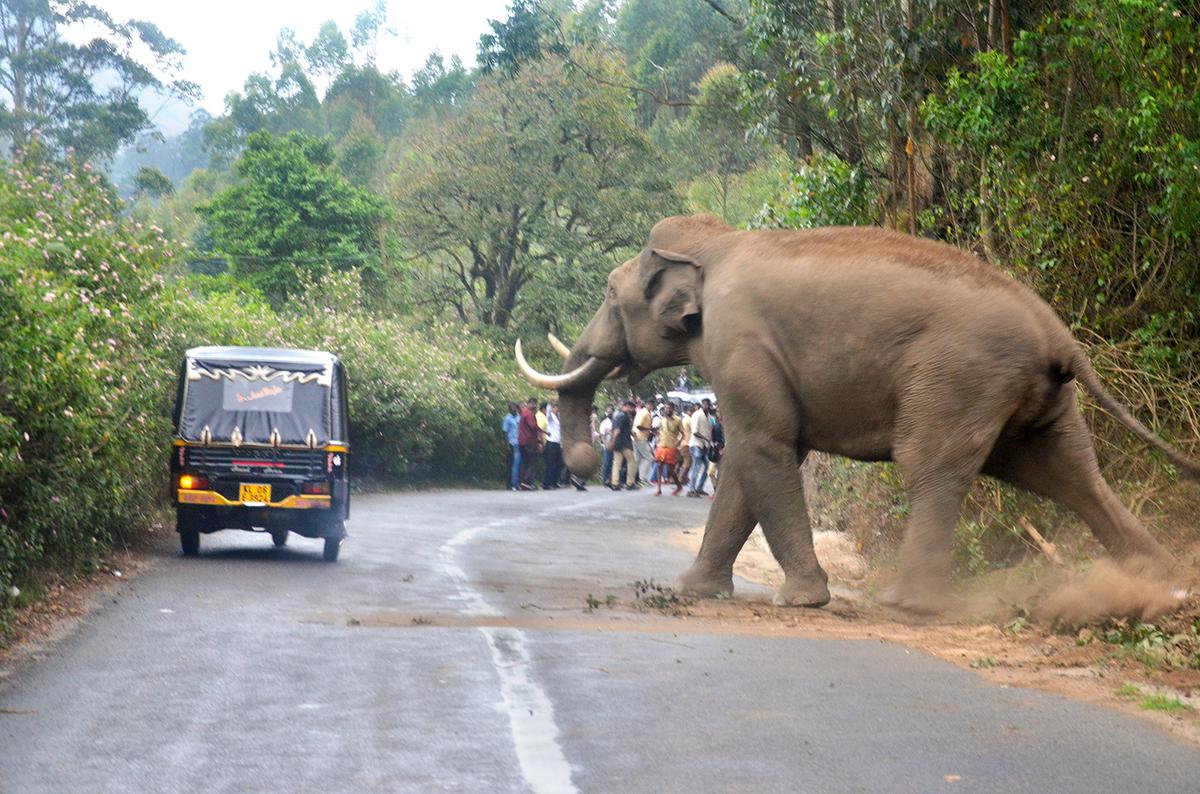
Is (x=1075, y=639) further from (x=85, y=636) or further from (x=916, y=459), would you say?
(x=85, y=636)

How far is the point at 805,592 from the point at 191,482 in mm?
6891

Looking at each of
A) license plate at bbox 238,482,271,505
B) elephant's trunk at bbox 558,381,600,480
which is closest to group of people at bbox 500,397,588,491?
license plate at bbox 238,482,271,505

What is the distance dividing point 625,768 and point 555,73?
4647 centimetres

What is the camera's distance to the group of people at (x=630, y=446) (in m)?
35.0

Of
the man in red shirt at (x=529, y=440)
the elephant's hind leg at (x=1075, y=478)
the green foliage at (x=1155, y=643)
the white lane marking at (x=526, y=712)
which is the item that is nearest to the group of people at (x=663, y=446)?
the man in red shirt at (x=529, y=440)

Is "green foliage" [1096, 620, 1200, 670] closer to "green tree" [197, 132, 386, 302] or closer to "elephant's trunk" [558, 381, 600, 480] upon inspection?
"elephant's trunk" [558, 381, 600, 480]

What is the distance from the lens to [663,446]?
1452 inches

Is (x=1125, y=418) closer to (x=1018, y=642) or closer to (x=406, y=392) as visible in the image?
(x=1018, y=642)

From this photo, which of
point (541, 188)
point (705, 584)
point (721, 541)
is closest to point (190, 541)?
point (705, 584)

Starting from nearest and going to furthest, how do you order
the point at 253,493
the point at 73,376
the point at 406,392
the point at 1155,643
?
the point at 1155,643 → the point at 73,376 → the point at 253,493 → the point at 406,392

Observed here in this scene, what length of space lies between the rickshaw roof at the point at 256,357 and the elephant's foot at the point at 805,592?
7.03 metres

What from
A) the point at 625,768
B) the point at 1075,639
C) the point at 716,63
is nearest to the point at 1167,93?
the point at 1075,639

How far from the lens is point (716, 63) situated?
72875 mm

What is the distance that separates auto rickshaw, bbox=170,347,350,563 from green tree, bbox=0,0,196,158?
152ft
